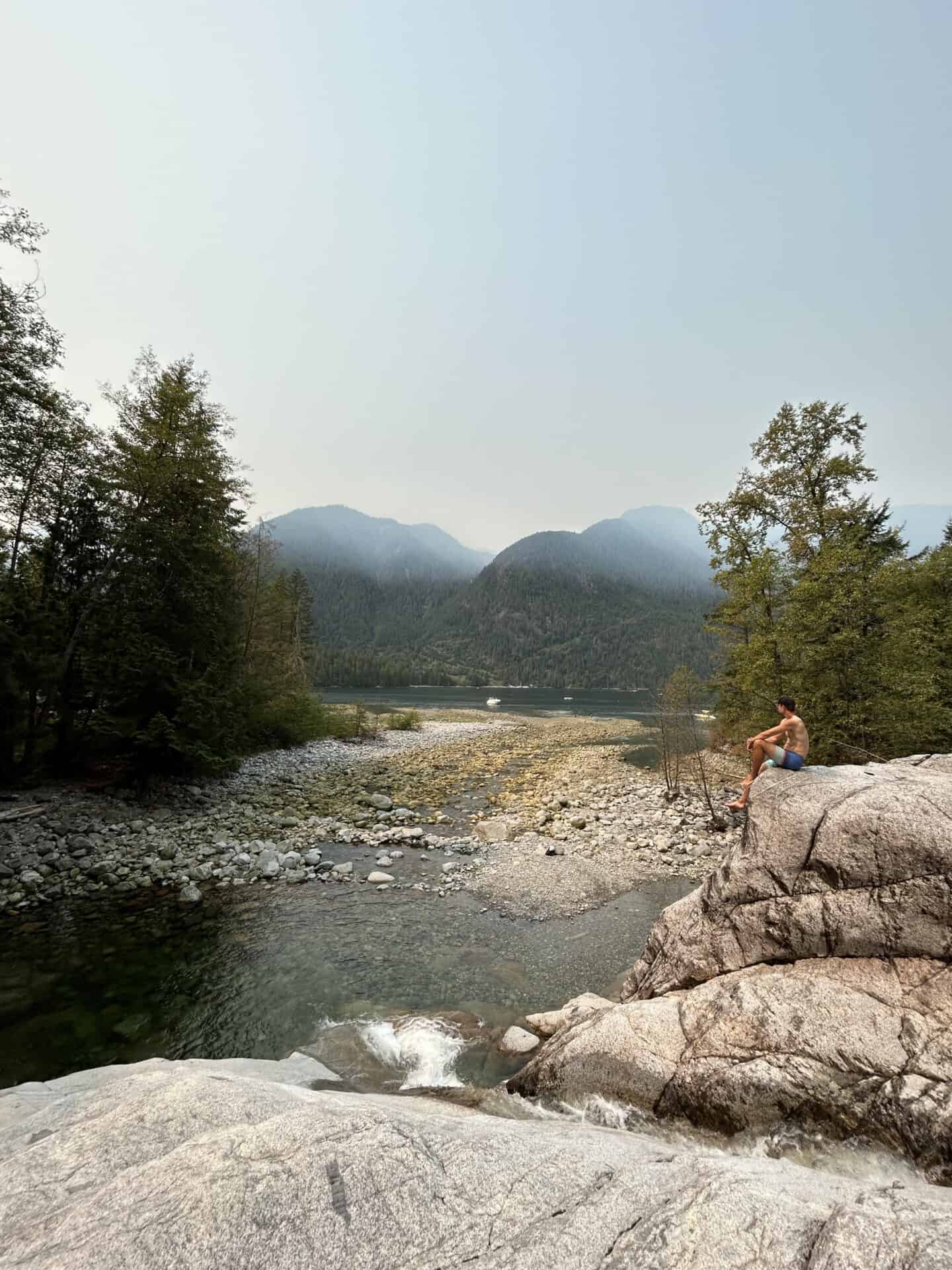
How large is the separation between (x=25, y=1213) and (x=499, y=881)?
35.9ft

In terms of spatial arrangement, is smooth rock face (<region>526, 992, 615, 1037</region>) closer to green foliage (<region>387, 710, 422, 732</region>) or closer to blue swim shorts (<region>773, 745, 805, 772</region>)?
blue swim shorts (<region>773, 745, 805, 772</region>)

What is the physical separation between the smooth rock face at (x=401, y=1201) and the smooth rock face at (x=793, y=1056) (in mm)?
860

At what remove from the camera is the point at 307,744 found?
32375 mm

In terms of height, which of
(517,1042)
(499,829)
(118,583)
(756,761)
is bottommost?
(499,829)

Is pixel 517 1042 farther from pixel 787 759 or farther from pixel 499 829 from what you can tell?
pixel 499 829

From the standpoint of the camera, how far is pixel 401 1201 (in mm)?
2975

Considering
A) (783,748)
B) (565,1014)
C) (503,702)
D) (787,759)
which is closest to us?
(565,1014)

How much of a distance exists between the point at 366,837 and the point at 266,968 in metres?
6.73

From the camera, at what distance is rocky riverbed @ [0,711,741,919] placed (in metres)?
12.4

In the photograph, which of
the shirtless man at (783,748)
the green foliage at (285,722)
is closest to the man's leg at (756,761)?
the shirtless man at (783,748)

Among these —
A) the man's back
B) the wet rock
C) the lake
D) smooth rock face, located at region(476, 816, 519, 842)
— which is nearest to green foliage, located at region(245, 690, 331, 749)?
smooth rock face, located at region(476, 816, 519, 842)

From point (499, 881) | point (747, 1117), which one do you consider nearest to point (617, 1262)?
point (747, 1117)

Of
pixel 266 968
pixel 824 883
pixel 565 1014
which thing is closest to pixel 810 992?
pixel 824 883

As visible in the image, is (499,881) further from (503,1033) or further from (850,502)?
(850,502)
